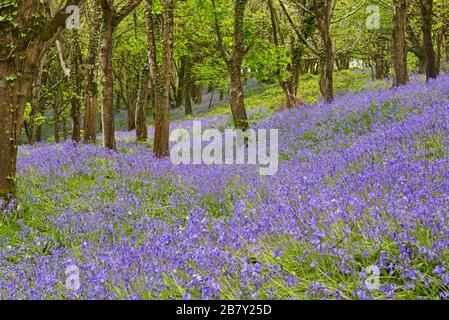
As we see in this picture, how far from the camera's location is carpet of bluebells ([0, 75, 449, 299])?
304cm

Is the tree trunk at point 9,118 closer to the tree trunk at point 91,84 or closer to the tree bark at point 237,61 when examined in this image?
the tree trunk at point 91,84

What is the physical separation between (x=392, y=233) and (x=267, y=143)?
8.02 m

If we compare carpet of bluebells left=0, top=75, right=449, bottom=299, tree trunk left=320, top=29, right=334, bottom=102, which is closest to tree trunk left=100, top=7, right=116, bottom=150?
carpet of bluebells left=0, top=75, right=449, bottom=299

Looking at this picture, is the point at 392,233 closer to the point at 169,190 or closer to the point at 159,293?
the point at 159,293

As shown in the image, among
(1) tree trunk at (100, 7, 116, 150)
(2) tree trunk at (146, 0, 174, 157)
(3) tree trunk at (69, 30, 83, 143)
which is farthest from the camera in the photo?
(3) tree trunk at (69, 30, 83, 143)

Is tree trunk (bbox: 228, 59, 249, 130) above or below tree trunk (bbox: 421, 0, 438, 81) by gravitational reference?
below

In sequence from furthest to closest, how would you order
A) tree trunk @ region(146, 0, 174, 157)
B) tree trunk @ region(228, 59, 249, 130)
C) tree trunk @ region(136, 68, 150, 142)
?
tree trunk @ region(136, 68, 150, 142) < tree trunk @ region(228, 59, 249, 130) < tree trunk @ region(146, 0, 174, 157)

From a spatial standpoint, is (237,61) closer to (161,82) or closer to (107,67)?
(161,82)

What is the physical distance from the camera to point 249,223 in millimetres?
4512

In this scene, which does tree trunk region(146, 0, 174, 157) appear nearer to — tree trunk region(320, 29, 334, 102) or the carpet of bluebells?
the carpet of bluebells

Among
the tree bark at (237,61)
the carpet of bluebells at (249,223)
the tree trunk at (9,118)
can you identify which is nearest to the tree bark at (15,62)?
the tree trunk at (9,118)

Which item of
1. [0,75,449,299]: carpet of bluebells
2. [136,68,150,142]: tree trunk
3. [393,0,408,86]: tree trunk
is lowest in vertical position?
[0,75,449,299]: carpet of bluebells

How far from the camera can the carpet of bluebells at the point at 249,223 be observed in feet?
9.96
